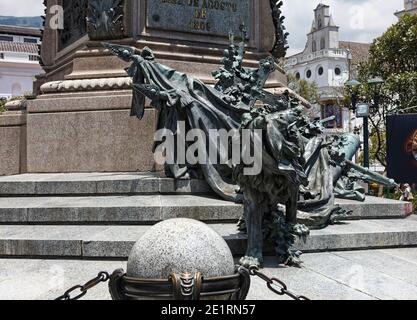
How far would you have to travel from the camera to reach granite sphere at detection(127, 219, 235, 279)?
360cm

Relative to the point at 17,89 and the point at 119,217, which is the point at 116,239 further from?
the point at 17,89

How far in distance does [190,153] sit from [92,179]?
1.32 metres

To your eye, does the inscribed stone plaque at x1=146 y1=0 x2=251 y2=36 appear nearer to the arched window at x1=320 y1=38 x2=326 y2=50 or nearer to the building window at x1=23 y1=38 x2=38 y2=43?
the building window at x1=23 y1=38 x2=38 y2=43

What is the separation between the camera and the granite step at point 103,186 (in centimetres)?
725

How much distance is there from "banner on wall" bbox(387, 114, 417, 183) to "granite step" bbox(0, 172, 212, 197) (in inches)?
519

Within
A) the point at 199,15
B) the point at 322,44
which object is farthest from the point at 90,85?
the point at 322,44

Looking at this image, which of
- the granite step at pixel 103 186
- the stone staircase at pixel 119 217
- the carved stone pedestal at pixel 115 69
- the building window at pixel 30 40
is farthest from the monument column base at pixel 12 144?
the building window at pixel 30 40

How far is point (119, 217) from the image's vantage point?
650 centimetres

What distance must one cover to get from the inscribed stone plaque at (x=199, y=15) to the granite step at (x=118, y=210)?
3629mm

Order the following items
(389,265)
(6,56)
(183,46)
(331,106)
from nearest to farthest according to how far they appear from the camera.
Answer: (389,265) < (183,46) < (6,56) < (331,106)

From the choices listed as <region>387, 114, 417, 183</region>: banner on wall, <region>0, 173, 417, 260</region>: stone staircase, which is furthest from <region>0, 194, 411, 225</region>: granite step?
<region>387, 114, 417, 183</region>: banner on wall
